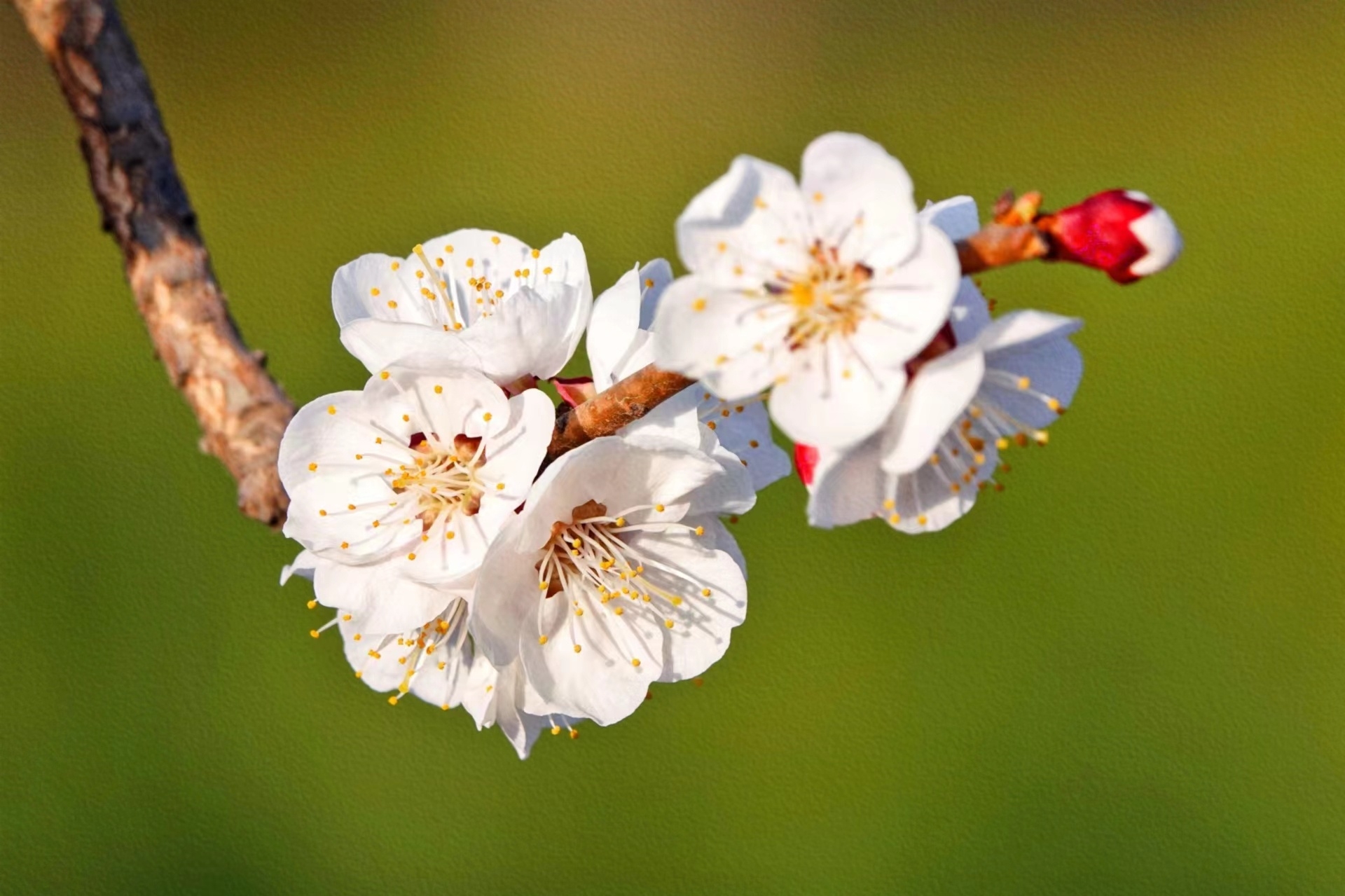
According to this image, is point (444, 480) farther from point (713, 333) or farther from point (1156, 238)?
point (1156, 238)

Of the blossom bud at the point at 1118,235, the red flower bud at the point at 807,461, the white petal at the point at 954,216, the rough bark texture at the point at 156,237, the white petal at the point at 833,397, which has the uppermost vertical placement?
the rough bark texture at the point at 156,237

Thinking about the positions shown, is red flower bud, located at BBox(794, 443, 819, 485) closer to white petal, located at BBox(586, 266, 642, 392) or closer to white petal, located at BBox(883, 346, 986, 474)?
white petal, located at BBox(883, 346, 986, 474)

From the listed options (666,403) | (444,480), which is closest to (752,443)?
(666,403)

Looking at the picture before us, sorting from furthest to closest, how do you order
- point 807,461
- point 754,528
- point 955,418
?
point 754,528 → point 807,461 → point 955,418

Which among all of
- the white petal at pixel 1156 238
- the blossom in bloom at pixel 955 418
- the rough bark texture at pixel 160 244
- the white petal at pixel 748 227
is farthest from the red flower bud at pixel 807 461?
the rough bark texture at pixel 160 244

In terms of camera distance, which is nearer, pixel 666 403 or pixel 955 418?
pixel 955 418

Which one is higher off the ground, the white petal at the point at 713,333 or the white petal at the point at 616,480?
the white petal at the point at 713,333

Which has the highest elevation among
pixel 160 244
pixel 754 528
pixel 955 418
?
pixel 160 244

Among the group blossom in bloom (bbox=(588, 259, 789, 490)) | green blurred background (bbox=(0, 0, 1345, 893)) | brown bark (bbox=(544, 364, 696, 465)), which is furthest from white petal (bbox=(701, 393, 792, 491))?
green blurred background (bbox=(0, 0, 1345, 893))

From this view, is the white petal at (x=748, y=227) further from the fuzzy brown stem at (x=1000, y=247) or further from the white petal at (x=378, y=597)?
the white petal at (x=378, y=597)
